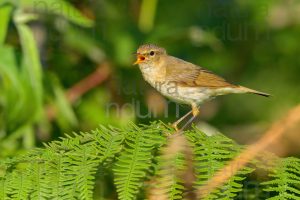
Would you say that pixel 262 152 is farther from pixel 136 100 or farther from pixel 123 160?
pixel 136 100

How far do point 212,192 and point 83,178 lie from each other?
0.49 meters

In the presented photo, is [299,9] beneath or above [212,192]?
above

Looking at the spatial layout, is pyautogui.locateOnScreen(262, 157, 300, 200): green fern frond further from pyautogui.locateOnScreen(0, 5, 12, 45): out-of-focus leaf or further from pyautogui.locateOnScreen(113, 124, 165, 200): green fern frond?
pyautogui.locateOnScreen(0, 5, 12, 45): out-of-focus leaf

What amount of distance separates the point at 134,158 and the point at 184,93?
2.38 m

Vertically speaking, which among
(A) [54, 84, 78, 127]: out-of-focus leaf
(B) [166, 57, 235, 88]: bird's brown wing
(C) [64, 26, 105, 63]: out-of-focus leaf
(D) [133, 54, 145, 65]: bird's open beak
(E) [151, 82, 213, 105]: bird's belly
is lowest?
(A) [54, 84, 78, 127]: out-of-focus leaf

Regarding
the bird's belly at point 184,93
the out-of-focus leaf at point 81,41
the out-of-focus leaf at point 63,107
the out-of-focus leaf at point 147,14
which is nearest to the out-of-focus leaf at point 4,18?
the out-of-focus leaf at point 63,107

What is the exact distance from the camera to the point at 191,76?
18.0 ft

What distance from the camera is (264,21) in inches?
288

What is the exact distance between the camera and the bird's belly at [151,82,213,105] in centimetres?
529

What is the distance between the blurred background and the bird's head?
16 cm

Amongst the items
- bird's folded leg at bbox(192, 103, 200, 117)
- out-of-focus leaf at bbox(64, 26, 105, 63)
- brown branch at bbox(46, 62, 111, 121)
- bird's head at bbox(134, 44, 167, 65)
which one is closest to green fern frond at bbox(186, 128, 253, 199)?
bird's folded leg at bbox(192, 103, 200, 117)

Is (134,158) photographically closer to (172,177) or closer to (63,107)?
(172,177)

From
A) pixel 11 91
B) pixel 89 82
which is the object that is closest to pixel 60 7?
pixel 11 91

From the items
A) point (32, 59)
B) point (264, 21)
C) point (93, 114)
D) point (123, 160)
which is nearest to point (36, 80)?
point (32, 59)
